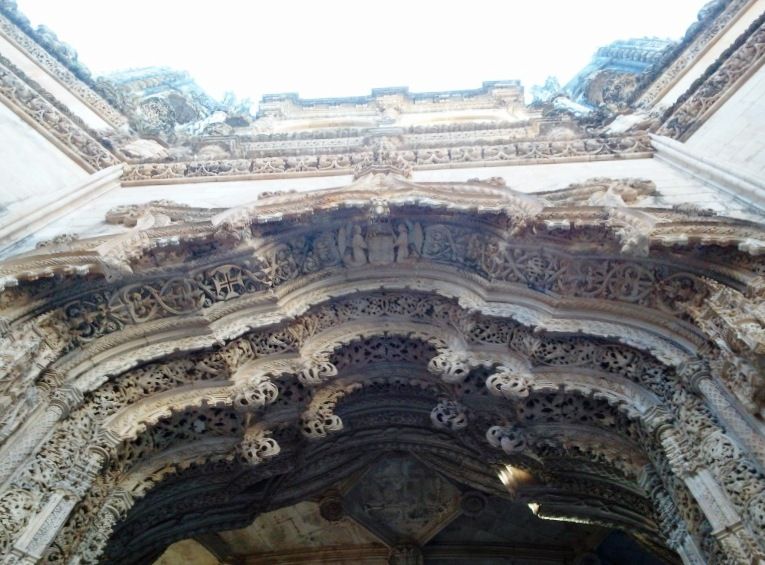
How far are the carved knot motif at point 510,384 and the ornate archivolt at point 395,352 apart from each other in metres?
0.02

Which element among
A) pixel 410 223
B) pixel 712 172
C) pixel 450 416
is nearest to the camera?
pixel 450 416

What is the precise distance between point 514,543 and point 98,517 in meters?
6.89

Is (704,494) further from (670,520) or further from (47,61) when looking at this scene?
(47,61)

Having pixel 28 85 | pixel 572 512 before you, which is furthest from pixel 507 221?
pixel 28 85

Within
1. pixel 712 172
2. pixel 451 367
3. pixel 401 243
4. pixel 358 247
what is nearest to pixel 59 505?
pixel 451 367

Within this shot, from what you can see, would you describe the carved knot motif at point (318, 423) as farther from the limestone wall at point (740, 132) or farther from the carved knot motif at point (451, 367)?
the limestone wall at point (740, 132)

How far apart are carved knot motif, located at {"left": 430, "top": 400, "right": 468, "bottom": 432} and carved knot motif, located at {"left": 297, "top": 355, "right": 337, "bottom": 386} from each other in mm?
1080

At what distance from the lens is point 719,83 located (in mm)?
8062

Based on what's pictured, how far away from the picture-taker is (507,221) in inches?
232

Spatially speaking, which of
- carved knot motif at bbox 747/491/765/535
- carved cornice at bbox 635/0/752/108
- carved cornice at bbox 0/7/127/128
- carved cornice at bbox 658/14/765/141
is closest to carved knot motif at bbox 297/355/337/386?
carved knot motif at bbox 747/491/765/535

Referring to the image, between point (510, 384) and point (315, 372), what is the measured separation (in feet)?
5.46

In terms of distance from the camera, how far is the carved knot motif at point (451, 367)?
5.46 m

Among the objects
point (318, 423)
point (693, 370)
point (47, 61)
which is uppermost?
point (47, 61)

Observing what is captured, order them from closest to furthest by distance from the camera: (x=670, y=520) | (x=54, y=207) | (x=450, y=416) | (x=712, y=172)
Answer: (x=670, y=520) → (x=450, y=416) → (x=712, y=172) → (x=54, y=207)
